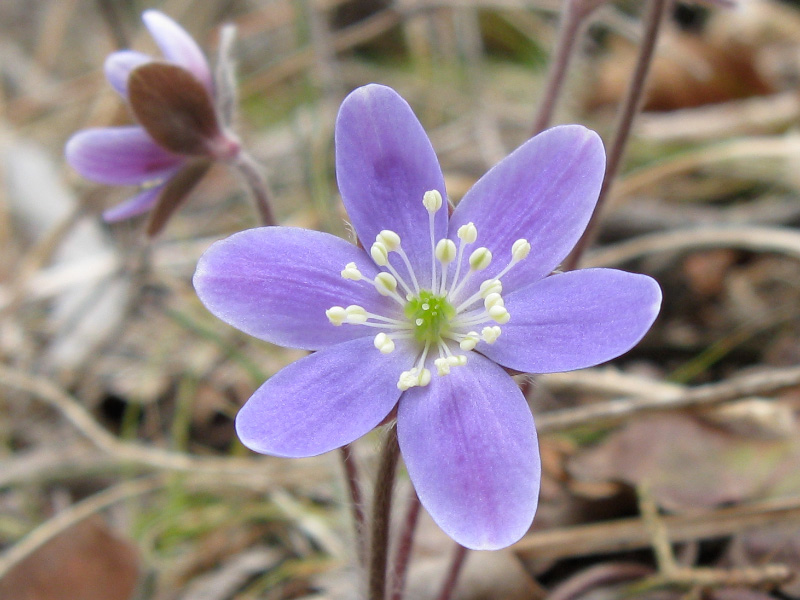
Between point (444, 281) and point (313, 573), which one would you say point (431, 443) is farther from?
point (313, 573)

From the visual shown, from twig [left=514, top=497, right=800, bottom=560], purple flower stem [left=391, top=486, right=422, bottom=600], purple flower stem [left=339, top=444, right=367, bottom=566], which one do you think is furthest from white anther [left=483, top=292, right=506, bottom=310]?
twig [left=514, top=497, right=800, bottom=560]

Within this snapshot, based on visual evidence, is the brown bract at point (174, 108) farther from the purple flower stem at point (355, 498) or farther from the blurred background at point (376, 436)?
the purple flower stem at point (355, 498)

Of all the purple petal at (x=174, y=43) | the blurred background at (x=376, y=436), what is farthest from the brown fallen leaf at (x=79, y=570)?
the purple petal at (x=174, y=43)

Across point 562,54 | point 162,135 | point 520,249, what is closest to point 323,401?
point 520,249

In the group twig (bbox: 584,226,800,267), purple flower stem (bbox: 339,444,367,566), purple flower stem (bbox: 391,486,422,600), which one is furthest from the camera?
twig (bbox: 584,226,800,267)

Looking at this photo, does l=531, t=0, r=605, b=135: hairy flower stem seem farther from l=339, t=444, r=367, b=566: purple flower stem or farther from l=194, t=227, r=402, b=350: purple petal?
l=339, t=444, r=367, b=566: purple flower stem

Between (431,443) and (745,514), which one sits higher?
(745,514)

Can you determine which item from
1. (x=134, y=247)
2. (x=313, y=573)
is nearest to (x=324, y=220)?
(x=134, y=247)

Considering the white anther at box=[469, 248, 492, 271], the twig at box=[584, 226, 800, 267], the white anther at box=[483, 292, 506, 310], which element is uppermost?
the twig at box=[584, 226, 800, 267]
